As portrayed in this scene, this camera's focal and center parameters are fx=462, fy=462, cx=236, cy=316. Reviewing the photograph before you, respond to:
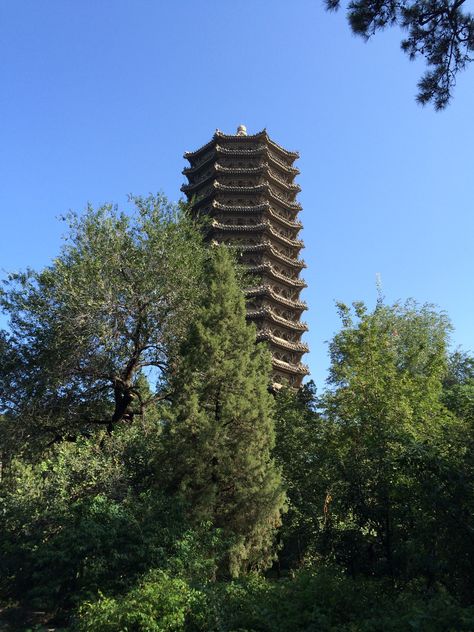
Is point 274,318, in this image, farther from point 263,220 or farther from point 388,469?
point 388,469

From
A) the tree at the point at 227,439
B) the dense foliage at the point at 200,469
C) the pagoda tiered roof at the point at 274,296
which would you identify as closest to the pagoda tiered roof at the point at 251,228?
the pagoda tiered roof at the point at 274,296

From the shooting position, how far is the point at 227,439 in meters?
11.2

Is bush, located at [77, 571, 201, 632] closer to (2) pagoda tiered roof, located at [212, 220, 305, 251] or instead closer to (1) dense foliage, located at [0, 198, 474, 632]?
(1) dense foliage, located at [0, 198, 474, 632]

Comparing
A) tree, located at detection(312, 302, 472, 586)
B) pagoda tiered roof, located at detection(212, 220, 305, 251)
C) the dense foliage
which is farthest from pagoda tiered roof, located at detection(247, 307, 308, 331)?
tree, located at detection(312, 302, 472, 586)

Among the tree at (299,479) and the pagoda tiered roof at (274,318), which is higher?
the pagoda tiered roof at (274,318)

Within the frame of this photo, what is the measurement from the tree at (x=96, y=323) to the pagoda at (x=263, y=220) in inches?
497

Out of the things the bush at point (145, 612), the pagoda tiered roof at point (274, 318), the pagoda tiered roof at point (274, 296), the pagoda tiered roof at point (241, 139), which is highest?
the pagoda tiered roof at point (241, 139)

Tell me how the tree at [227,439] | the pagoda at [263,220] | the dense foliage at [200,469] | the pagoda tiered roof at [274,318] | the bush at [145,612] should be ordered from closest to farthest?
1. the bush at [145,612]
2. the dense foliage at [200,469]
3. the tree at [227,439]
4. the pagoda tiered roof at [274,318]
5. the pagoda at [263,220]

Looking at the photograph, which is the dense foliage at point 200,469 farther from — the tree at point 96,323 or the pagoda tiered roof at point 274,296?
the pagoda tiered roof at point 274,296

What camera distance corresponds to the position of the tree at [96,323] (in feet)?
45.7

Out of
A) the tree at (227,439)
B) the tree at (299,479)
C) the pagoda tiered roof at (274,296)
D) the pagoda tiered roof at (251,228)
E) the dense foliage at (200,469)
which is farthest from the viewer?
the pagoda tiered roof at (251,228)

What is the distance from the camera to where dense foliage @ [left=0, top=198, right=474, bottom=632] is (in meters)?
6.62

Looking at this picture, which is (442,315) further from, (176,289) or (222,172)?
(176,289)

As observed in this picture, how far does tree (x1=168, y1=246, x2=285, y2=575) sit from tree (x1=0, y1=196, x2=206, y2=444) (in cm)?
302
